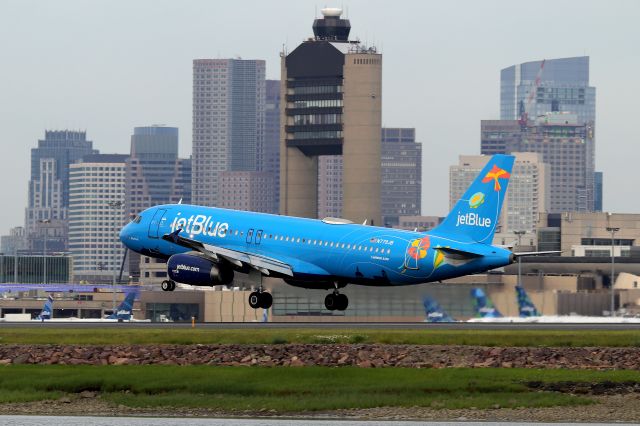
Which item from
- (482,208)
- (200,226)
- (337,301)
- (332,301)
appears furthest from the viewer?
(200,226)

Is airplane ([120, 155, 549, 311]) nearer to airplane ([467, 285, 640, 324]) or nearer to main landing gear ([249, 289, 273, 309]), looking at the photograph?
main landing gear ([249, 289, 273, 309])

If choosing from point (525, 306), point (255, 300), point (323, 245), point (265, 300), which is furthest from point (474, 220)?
point (525, 306)

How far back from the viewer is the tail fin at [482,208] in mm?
92875

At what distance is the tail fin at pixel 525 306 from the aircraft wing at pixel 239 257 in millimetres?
20862

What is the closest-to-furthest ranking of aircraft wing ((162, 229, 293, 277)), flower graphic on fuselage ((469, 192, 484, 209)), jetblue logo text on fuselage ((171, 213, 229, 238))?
flower graphic on fuselage ((469, 192, 484, 209)) → aircraft wing ((162, 229, 293, 277)) → jetblue logo text on fuselage ((171, 213, 229, 238))

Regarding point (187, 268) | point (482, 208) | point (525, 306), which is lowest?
point (525, 306)

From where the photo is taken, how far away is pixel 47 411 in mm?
60344

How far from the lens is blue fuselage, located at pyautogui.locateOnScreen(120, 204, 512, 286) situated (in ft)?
301

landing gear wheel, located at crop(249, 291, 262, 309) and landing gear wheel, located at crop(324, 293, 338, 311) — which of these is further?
landing gear wheel, located at crop(324, 293, 338, 311)

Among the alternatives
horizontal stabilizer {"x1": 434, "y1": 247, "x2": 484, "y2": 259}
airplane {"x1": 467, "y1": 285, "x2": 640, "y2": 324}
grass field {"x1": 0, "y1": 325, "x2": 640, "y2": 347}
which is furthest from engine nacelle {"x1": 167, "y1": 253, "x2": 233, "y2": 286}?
airplane {"x1": 467, "y1": 285, "x2": 640, "y2": 324}

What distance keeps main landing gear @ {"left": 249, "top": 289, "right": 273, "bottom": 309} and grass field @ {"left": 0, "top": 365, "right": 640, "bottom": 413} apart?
3070 centimetres

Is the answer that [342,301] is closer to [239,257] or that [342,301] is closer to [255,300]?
[255,300]

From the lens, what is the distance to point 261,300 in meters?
97.4

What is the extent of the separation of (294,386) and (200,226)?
37452 millimetres
